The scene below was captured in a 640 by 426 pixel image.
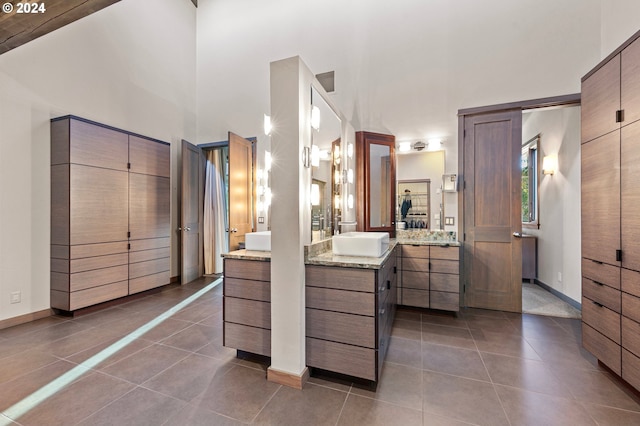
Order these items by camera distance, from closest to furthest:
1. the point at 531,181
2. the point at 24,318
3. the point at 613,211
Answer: the point at 613,211, the point at 24,318, the point at 531,181

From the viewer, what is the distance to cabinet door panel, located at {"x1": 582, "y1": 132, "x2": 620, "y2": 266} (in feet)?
6.08

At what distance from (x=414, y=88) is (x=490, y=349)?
10.6ft

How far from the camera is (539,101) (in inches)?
126

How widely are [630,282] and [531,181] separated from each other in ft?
12.1

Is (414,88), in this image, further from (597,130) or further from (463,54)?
(597,130)

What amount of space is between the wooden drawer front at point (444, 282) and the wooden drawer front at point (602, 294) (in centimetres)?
109

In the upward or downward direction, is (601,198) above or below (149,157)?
below

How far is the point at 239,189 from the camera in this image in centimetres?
442

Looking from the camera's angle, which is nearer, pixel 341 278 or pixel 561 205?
pixel 341 278

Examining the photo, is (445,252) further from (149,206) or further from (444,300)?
(149,206)

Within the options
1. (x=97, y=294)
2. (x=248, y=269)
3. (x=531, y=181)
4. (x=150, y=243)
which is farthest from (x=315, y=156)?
(x=531, y=181)

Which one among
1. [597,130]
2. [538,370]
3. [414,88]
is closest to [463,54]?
[414,88]

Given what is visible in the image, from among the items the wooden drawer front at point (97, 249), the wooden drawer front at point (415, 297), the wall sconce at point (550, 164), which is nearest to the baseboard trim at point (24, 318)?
the wooden drawer front at point (97, 249)

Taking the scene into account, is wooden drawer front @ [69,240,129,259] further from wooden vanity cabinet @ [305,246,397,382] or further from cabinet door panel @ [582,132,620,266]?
cabinet door panel @ [582,132,620,266]
